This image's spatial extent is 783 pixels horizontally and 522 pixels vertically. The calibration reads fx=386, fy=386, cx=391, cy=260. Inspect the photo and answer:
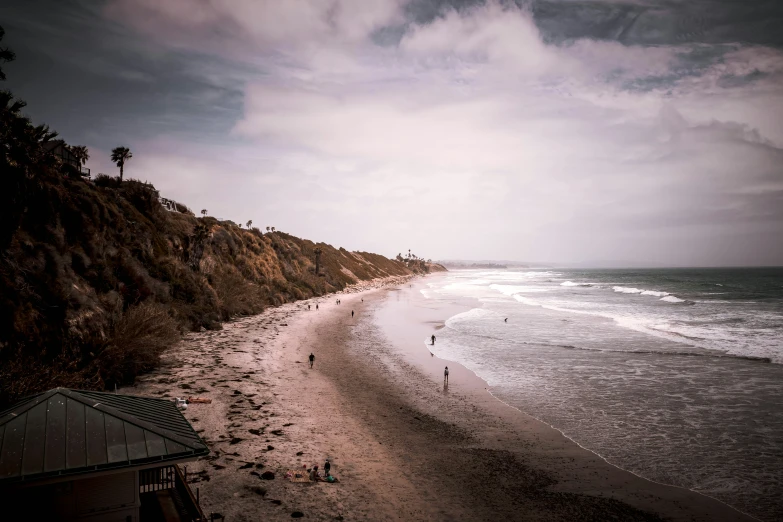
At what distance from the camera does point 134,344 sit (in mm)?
18750

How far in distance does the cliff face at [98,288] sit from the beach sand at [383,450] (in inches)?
87.4

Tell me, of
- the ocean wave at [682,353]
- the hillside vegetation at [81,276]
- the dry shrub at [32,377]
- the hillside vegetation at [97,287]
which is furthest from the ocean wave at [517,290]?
the dry shrub at [32,377]

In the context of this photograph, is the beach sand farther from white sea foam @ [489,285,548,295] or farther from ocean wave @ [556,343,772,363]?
white sea foam @ [489,285,548,295]

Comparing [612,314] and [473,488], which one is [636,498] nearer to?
[473,488]

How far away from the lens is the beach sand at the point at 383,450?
10406 millimetres

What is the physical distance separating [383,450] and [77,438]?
29.3 ft

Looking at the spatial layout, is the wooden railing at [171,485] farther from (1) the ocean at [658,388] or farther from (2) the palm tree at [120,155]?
(2) the palm tree at [120,155]

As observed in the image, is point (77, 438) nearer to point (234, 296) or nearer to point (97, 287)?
point (97, 287)

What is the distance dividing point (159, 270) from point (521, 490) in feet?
98.3

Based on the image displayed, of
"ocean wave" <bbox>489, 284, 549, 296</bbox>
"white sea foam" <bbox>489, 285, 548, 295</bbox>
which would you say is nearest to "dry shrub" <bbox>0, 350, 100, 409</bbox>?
"ocean wave" <bbox>489, 284, 549, 296</bbox>

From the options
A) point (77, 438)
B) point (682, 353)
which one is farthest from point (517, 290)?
point (77, 438)

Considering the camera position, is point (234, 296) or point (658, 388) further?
point (234, 296)

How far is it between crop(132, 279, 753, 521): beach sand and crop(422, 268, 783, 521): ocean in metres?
1.27

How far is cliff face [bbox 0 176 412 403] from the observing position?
49.8 ft
